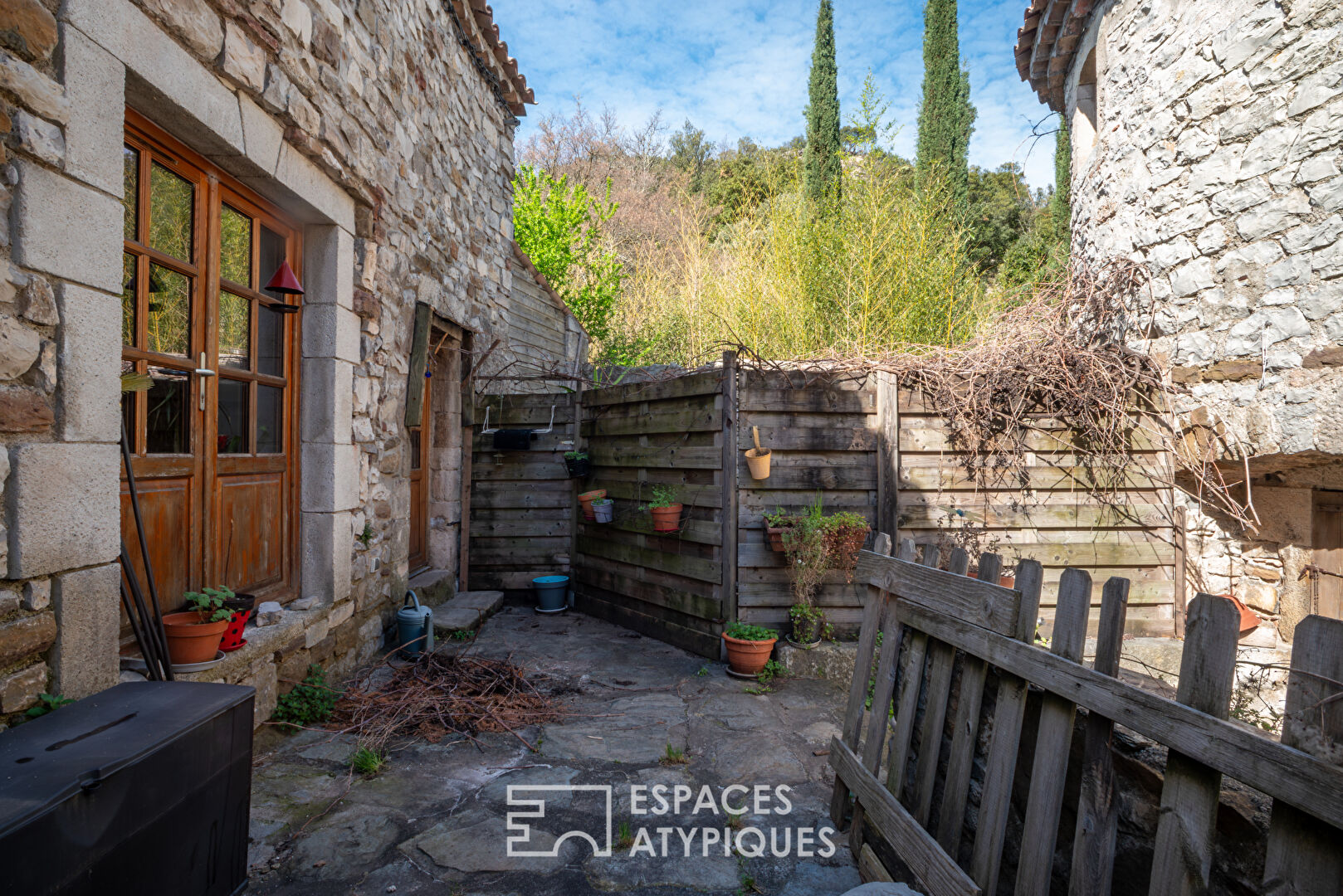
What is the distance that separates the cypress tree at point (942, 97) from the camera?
11984 millimetres

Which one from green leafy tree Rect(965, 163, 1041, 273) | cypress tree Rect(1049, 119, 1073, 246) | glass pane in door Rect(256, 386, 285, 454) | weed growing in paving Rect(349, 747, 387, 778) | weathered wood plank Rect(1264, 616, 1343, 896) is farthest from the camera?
green leafy tree Rect(965, 163, 1041, 273)

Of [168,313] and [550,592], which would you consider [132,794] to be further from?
[550,592]

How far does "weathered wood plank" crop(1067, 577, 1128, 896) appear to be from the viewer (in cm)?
135

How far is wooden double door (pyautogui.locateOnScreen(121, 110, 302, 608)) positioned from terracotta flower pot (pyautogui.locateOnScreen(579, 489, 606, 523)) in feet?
7.74

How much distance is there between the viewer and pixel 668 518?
4777 mm

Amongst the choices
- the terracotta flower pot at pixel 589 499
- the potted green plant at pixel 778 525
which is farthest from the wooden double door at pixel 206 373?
the potted green plant at pixel 778 525

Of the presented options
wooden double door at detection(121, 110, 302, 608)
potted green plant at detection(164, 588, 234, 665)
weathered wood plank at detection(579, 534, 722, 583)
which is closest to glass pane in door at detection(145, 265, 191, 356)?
wooden double door at detection(121, 110, 302, 608)

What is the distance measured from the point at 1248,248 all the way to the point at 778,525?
10.4ft

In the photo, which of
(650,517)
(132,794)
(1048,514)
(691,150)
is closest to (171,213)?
(132,794)

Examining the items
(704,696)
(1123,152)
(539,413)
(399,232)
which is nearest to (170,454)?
(399,232)

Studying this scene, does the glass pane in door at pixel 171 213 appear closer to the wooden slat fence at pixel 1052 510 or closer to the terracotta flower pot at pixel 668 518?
the terracotta flower pot at pixel 668 518

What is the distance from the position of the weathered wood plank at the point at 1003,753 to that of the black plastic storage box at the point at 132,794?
76.0 inches

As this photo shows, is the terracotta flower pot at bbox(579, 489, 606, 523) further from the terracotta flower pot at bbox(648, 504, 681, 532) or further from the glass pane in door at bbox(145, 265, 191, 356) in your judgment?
the glass pane in door at bbox(145, 265, 191, 356)

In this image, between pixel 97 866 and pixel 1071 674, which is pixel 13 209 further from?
pixel 1071 674
